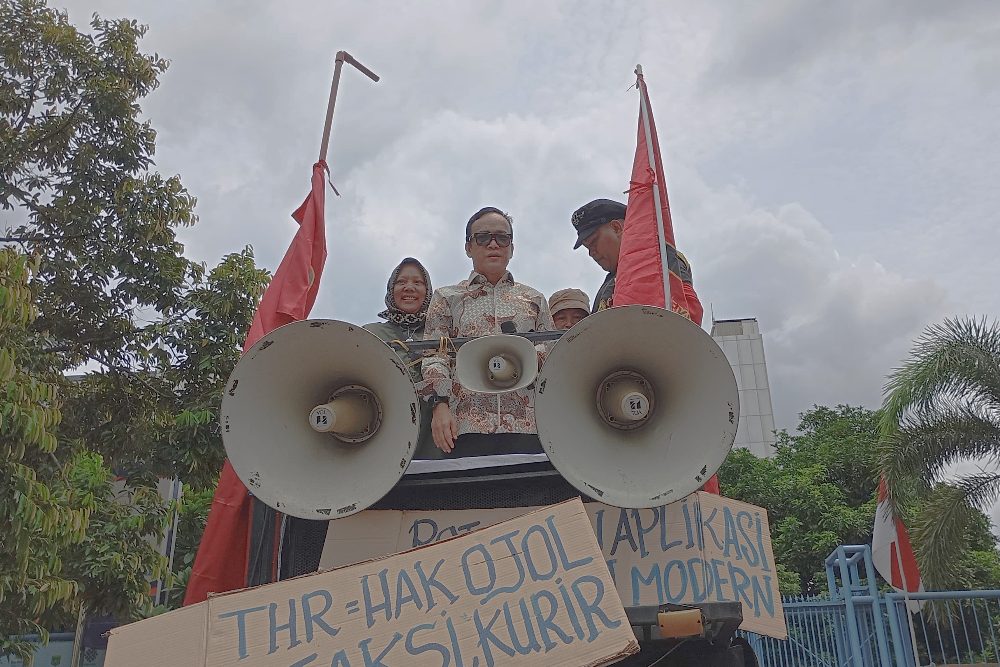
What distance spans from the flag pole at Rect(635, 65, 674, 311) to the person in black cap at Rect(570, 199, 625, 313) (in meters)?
0.26

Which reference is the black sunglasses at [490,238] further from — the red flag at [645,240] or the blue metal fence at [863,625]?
the blue metal fence at [863,625]

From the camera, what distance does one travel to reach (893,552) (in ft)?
29.6

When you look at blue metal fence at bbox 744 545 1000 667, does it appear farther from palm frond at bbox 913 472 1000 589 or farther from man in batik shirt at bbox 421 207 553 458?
man in batik shirt at bbox 421 207 553 458

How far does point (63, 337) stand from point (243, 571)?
4596mm

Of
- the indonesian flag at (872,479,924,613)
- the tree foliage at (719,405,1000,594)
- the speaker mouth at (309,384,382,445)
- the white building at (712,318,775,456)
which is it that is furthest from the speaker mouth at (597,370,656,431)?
the white building at (712,318,775,456)

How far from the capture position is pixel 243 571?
300 cm

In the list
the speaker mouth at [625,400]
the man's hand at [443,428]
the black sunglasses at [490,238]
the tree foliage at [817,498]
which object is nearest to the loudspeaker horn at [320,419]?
the man's hand at [443,428]

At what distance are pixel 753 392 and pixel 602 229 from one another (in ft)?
134

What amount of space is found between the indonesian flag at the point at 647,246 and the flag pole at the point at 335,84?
139 cm

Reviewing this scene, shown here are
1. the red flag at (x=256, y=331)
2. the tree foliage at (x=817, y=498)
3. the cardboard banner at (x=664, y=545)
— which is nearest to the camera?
the cardboard banner at (x=664, y=545)

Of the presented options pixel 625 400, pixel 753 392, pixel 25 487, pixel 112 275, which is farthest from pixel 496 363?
pixel 753 392

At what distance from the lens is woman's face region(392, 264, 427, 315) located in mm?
3691

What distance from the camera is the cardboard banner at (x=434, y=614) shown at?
1.75 meters

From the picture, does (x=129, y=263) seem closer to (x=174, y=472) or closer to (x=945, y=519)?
(x=174, y=472)
